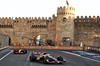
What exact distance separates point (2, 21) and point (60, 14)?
69.2ft

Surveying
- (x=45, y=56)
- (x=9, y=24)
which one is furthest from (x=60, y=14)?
(x=45, y=56)

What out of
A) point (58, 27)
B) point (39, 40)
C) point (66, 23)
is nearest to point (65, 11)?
point (66, 23)

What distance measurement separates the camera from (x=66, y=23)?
64875mm

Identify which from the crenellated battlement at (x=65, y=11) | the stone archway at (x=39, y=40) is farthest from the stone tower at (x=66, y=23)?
the stone archway at (x=39, y=40)

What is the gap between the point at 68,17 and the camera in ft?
212

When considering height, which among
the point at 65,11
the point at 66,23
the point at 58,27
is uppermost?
the point at 65,11

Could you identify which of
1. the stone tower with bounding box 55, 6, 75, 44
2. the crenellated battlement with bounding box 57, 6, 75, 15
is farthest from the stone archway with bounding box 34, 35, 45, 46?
the crenellated battlement with bounding box 57, 6, 75, 15

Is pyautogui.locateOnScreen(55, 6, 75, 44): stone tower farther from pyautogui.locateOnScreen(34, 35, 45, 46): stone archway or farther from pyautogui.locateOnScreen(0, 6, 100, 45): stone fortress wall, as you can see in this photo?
pyautogui.locateOnScreen(34, 35, 45, 46): stone archway

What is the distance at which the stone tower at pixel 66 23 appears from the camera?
212 ft

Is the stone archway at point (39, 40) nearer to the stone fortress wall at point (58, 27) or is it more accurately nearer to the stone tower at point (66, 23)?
the stone fortress wall at point (58, 27)

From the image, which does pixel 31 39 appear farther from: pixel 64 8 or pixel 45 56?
pixel 45 56

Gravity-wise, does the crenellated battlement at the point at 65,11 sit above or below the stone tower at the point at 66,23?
above

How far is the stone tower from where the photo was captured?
212ft

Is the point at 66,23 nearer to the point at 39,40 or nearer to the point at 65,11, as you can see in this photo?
the point at 65,11
